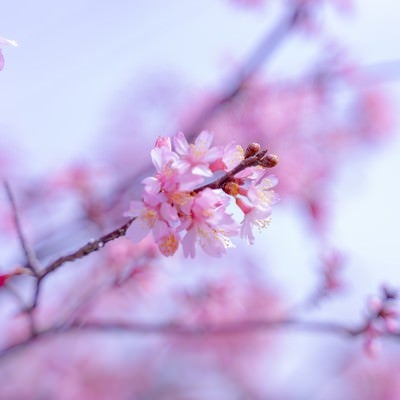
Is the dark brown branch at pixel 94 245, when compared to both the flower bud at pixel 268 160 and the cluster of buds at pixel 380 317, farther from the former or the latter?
the cluster of buds at pixel 380 317

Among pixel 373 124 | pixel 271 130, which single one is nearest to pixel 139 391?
pixel 271 130

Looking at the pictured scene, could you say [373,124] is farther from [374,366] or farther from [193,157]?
[193,157]

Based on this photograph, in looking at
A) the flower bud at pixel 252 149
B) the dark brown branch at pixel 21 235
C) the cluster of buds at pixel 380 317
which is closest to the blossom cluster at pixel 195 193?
the flower bud at pixel 252 149

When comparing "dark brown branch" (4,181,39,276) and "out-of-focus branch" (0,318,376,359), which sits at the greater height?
"dark brown branch" (4,181,39,276)

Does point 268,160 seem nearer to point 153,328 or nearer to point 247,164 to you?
point 247,164

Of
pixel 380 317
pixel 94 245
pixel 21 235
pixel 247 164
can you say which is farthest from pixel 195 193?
pixel 380 317

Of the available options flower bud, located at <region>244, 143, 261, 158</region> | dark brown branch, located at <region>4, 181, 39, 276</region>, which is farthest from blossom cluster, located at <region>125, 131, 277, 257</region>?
dark brown branch, located at <region>4, 181, 39, 276</region>

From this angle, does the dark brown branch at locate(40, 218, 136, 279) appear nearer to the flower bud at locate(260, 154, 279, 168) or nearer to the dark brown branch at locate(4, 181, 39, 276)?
the dark brown branch at locate(4, 181, 39, 276)

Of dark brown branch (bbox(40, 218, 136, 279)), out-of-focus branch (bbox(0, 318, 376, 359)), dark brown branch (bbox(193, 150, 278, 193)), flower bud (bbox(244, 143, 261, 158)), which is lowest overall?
out-of-focus branch (bbox(0, 318, 376, 359))
